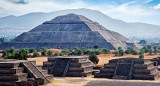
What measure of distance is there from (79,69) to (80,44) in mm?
118414

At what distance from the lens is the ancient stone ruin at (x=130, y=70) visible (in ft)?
219

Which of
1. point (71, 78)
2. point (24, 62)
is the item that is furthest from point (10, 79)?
point (71, 78)

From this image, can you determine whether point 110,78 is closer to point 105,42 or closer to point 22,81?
point 22,81

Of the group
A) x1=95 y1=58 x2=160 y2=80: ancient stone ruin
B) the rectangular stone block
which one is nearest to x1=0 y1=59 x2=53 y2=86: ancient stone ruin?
the rectangular stone block

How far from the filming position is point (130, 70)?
68125mm

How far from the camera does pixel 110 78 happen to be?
227 ft

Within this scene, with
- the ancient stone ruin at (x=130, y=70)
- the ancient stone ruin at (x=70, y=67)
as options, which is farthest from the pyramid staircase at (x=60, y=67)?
the ancient stone ruin at (x=130, y=70)

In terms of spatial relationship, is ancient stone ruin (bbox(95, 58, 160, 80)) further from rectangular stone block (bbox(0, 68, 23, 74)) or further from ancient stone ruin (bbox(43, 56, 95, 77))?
rectangular stone block (bbox(0, 68, 23, 74))

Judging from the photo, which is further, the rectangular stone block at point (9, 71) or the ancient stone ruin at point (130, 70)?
the ancient stone ruin at point (130, 70)

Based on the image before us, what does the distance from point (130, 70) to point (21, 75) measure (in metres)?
22.7

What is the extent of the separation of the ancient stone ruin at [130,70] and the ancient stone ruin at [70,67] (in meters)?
3.70

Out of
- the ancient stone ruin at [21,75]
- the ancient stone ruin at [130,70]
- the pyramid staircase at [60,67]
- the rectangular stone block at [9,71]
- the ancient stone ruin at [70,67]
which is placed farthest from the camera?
the pyramid staircase at [60,67]

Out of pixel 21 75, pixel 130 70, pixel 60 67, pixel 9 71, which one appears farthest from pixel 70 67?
pixel 9 71

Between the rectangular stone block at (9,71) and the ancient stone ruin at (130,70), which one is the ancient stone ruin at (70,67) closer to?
the ancient stone ruin at (130,70)
